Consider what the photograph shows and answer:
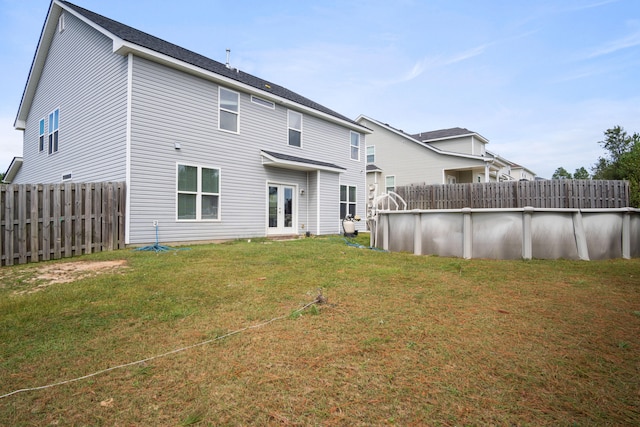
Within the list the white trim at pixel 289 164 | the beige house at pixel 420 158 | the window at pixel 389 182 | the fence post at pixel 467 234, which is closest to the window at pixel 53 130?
the white trim at pixel 289 164

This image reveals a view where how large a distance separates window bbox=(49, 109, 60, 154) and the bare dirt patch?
9.47 meters

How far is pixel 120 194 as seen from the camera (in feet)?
28.7

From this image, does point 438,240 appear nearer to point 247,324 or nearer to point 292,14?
point 247,324

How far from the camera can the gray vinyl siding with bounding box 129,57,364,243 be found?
30.1ft

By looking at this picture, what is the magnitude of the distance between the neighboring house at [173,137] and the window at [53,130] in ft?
0.16

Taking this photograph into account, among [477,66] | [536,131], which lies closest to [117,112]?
[477,66]

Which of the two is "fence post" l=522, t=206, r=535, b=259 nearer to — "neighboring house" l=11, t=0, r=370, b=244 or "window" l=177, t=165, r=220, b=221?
"neighboring house" l=11, t=0, r=370, b=244

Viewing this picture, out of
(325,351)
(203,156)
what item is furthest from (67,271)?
(325,351)

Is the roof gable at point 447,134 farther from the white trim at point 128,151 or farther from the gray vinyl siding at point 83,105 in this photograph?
the gray vinyl siding at point 83,105

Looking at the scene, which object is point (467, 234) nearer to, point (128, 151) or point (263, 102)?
point (263, 102)

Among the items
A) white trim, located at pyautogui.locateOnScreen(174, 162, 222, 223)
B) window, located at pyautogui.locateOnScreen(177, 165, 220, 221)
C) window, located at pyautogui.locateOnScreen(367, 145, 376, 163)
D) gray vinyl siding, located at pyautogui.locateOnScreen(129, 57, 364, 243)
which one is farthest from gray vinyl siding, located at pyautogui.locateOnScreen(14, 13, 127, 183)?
window, located at pyautogui.locateOnScreen(367, 145, 376, 163)

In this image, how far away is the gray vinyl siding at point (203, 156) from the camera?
9.18 m

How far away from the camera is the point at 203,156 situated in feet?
34.7

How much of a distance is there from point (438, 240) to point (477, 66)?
10.1 meters
